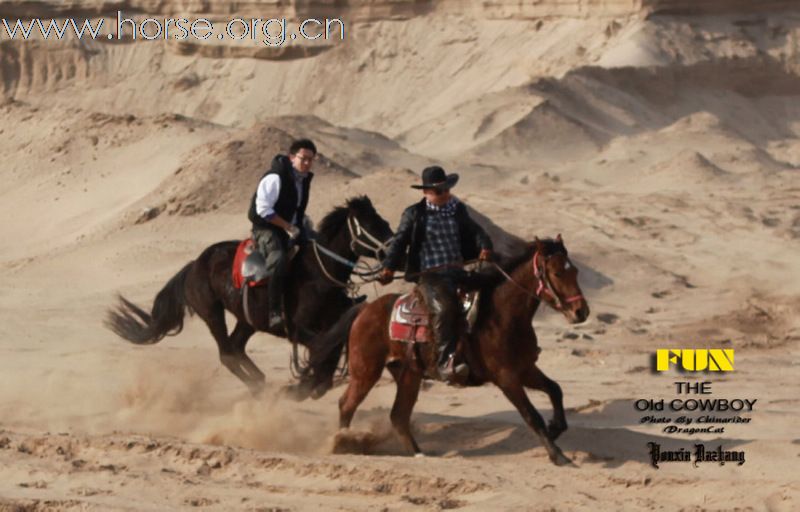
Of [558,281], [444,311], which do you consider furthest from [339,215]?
[558,281]

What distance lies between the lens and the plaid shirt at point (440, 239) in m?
10.9

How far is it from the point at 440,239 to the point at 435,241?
0.12ft

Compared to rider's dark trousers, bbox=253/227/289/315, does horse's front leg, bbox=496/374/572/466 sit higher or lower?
lower

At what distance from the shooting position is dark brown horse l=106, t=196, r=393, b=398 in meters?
12.2

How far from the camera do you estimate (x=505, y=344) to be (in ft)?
34.5

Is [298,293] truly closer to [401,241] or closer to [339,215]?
[339,215]

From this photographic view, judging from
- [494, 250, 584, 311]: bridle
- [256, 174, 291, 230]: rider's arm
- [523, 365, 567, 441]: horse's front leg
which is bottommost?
[523, 365, 567, 441]: horse's front leg

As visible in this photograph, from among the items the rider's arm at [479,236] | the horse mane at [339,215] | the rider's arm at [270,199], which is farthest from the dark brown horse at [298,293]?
the rider's arm at [479,236]

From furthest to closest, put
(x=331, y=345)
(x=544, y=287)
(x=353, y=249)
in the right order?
1. (x=353, y=249)
2. (x=331, y=345)
3. (x=544, y=287)

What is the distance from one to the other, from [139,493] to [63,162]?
20.7 m

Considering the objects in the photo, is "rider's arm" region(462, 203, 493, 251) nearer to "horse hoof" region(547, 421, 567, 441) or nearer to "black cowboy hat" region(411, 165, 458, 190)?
"black cowboy hat" region(411, 165, 458, 190)

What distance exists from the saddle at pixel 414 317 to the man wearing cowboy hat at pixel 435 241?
0.38 ft

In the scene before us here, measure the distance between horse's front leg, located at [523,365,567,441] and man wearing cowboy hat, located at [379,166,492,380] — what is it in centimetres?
58

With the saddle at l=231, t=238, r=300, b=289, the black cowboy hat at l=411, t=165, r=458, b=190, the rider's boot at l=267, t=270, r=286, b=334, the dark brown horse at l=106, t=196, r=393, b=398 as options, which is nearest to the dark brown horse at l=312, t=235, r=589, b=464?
the dark brown horse at l=106, t=196, r=393, b=398
